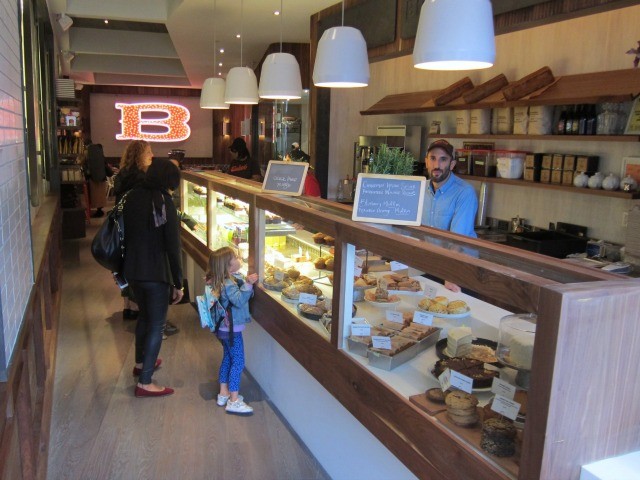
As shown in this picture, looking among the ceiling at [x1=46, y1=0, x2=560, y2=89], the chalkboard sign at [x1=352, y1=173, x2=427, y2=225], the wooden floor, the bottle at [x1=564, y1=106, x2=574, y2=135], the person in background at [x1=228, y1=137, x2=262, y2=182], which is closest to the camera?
the chalkboard sign at [x1=352, y1=173, x2=427, y2=225]

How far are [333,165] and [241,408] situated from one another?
470 centimetres

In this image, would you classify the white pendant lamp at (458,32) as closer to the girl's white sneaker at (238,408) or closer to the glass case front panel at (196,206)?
the girl's white sneaker at (238,408)

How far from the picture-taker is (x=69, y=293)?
6887 mm

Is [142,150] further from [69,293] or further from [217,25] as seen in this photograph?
[217,25]

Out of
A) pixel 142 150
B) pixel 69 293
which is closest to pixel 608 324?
pixel 142 150

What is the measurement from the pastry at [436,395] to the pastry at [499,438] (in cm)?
30

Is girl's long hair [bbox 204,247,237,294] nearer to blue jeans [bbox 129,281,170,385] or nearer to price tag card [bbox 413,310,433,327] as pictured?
blue jeans [bbox 129,281,170,385]

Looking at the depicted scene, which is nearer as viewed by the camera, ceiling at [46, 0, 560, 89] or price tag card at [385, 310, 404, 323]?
price tag card at [385, 310, 404, 323]

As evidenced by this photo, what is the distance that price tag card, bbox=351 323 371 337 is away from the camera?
8.27ft

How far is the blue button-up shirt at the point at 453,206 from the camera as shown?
3.83 meters

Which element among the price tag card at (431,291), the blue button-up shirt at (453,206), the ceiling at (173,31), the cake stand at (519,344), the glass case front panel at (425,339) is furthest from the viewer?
the ceiling at (173,31)

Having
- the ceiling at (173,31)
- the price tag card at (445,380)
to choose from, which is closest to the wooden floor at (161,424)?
the price tag card at (445,380)

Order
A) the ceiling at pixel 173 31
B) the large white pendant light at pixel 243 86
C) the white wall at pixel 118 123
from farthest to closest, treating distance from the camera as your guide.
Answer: the white wall at pixel 118 123 < the ceiling at pixel 173 31 < the large white pendant light at pixel 243 86

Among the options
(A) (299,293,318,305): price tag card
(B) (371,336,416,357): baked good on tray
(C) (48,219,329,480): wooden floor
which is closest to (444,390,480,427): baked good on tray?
(B) (371,336,416,357): baked good on tray
